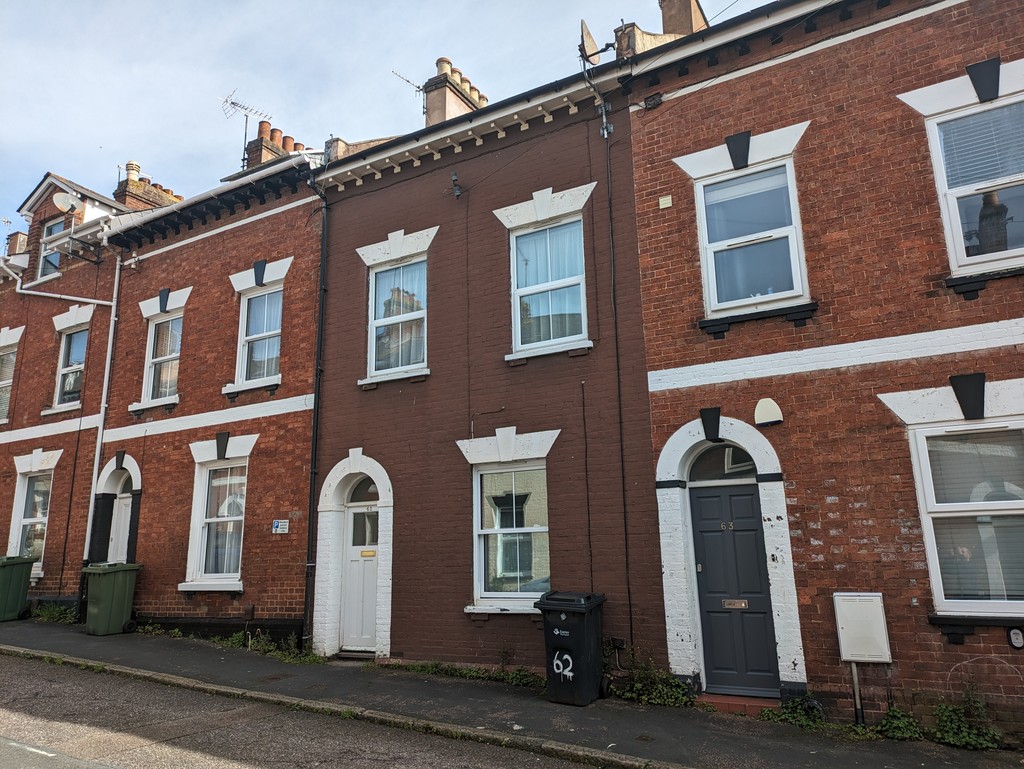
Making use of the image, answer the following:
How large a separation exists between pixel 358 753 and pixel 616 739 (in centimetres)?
220

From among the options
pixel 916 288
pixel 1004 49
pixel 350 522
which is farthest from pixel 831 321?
pixel 350 522

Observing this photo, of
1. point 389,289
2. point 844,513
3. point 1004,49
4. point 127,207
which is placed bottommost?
point 844,513

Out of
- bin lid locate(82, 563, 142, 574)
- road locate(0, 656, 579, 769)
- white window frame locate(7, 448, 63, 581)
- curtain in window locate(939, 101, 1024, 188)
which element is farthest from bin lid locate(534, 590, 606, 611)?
white window frame locate(7, 448, 63, 581)

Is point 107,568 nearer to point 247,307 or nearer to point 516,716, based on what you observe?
point 247,307

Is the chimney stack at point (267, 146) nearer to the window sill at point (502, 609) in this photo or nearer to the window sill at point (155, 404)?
the window sill at point (155, 404)

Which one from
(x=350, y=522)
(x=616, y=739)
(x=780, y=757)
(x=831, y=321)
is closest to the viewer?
(x=780, y=757)

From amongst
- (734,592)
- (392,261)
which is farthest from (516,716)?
(392,261)

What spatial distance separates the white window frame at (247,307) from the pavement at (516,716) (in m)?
4.05

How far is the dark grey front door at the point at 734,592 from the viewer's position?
7.46 metres

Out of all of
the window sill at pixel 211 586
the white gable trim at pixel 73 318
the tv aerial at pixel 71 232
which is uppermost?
the tv aerial at pixel 71 232

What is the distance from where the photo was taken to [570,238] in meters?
9.47

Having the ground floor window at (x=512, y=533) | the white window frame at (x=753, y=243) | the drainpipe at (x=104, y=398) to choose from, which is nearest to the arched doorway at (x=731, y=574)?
the white window frame at (x=753, y=243)

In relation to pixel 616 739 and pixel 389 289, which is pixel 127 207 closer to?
pixel 389 289

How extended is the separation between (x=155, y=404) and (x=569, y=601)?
349 inches
